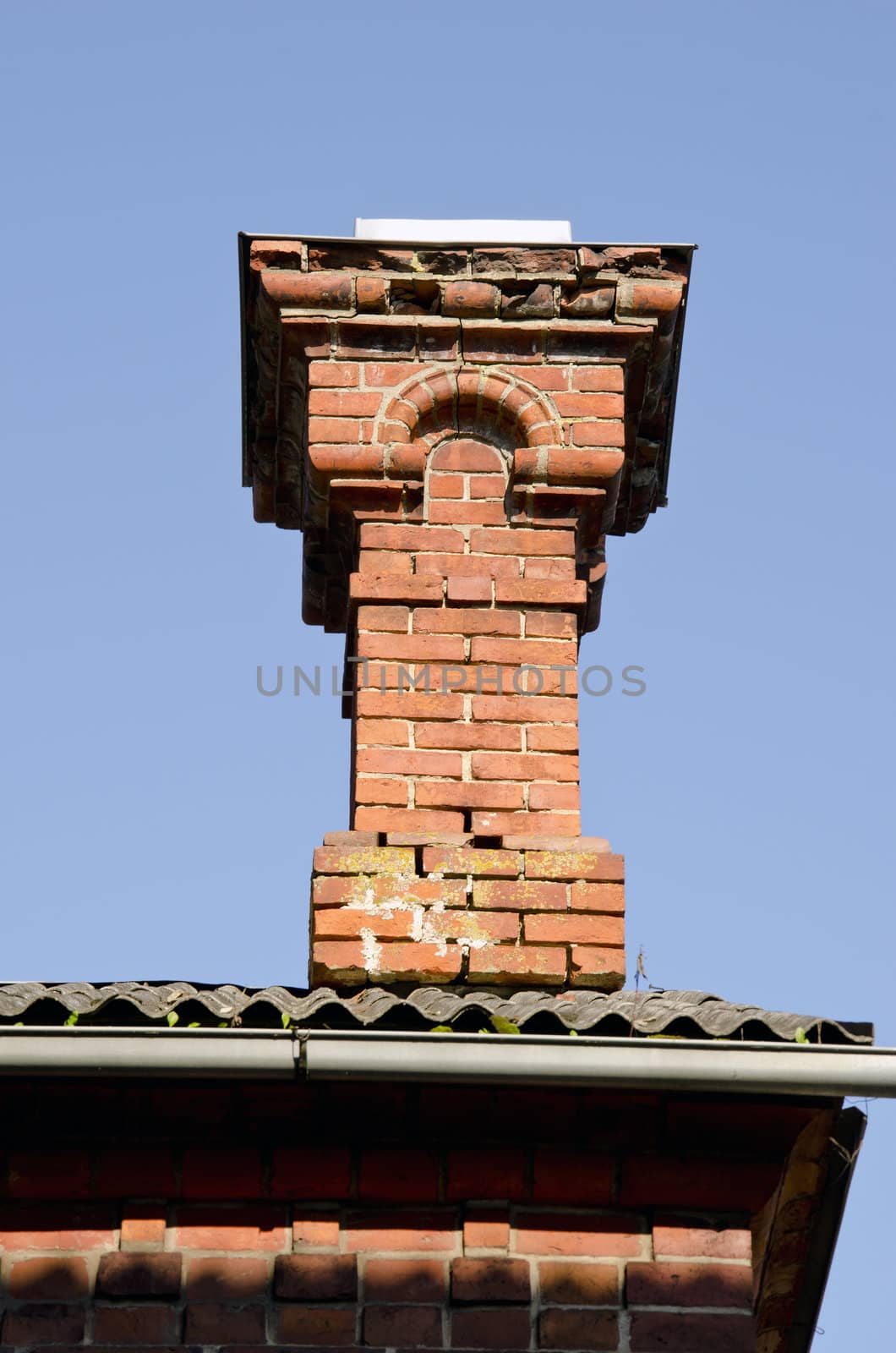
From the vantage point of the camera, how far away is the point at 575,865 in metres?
6.08

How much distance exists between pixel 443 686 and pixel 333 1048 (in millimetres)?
1740

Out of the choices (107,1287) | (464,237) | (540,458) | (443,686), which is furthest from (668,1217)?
(464,237)

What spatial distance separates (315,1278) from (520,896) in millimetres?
1336

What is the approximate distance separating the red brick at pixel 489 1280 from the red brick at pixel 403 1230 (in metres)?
0.07

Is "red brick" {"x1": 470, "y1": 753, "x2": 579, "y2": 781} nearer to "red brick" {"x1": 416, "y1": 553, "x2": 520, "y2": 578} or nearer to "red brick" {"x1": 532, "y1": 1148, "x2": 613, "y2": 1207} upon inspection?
"red brick" {"x1": 416, "y1": 553, "x2": 520, "y2": 578}

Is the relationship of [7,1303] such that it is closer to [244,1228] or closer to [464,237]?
[244,1228]

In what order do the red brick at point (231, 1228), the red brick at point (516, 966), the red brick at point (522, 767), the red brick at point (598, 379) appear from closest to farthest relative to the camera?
the red brick at point (231, 1228)
the red brick at point (516, 966)
the red brick at point (522, 767)
the red brick at point (598, 379)

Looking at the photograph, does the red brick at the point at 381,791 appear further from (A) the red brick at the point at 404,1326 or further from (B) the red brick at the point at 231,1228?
(A) the red brick at the point at 404,1326

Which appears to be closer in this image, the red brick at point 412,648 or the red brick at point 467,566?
the red brick at point 412,648

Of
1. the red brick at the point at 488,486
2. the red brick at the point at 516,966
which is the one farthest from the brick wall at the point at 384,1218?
the red brick at the point at 488,486

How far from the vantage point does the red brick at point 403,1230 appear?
5.09m

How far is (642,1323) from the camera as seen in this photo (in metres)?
5.00

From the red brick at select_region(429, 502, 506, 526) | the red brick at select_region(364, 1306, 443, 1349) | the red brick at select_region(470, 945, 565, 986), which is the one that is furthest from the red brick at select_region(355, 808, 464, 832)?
the red brick at select_region(364, 1306, 443, 1349)

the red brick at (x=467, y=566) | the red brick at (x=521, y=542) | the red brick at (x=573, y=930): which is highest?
the red brick at (x=521, y=542)
